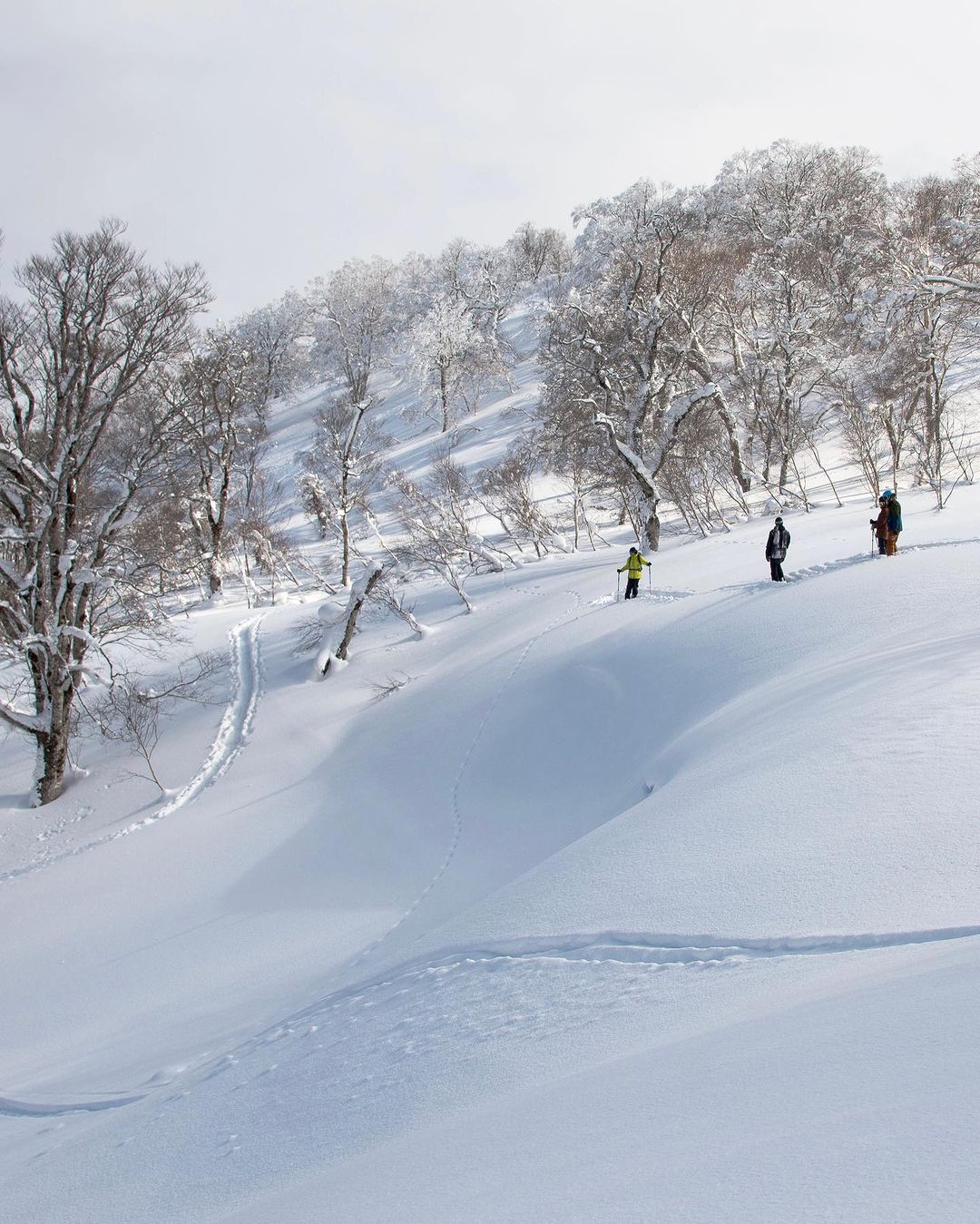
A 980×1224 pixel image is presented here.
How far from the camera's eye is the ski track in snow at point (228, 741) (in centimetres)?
1465

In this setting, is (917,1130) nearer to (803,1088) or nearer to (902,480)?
(803,1088)

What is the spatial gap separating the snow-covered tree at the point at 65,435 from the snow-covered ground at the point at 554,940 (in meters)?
2.81

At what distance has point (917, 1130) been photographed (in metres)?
2.38

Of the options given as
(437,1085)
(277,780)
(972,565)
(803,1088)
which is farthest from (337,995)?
(972,565)

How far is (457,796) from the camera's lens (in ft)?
45.1

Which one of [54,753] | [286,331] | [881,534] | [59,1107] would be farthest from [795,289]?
[286,331]

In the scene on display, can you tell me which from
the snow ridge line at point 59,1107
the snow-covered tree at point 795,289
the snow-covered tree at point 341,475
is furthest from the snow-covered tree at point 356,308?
the snow ridge line at point 59,1107

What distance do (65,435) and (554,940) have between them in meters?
14.7

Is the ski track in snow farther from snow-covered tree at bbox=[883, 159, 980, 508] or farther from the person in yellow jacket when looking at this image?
snow-covered tree at bbox=[883, 159, 980, 508]

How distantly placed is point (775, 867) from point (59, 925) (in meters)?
11.0

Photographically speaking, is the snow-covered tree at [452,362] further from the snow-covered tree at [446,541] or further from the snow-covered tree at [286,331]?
the snow-covered tree at [446,541]

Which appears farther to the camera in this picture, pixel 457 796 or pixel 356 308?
pixel 356 308

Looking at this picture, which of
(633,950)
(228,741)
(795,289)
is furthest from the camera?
(795,289)

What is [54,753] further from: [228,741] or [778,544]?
[778,544]
